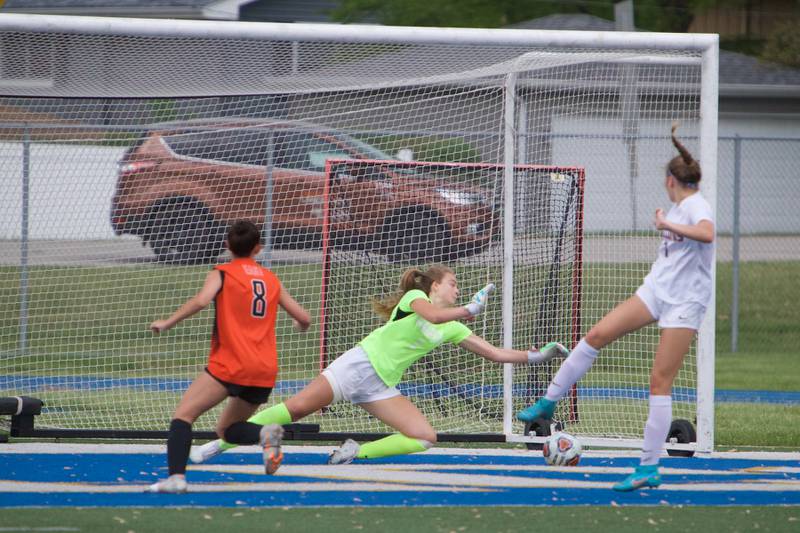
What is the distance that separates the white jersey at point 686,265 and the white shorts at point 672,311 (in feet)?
0.09

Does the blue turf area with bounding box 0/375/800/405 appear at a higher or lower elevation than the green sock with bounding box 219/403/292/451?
lower

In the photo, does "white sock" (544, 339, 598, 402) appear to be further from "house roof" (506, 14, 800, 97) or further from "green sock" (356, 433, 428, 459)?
"house roof" (506, 14, 800, 97)

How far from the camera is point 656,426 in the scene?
6.38 metres

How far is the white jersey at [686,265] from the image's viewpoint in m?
6.34

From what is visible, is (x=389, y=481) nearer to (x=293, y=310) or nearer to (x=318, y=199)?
(x=293, y=310)

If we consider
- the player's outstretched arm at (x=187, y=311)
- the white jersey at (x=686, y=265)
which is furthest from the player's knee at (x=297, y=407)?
the white jersey at (x=686, y=265)

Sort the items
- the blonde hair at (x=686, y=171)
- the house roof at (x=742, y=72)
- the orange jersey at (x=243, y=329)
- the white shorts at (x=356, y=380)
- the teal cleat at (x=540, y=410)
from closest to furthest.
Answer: the orange jersey at (x=243, y=329) → the blonde hair at (x=686, y=171) → the teal cleat at (x=540, y=410) → the white shorts at (x=356, y=380) → the house roof at (x=742, y=72)

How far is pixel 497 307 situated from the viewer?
9.42m

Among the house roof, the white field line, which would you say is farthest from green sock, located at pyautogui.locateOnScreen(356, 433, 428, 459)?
the house roof

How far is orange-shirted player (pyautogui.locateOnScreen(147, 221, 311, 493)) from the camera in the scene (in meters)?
6.09

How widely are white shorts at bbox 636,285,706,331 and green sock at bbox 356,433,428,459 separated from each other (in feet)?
5.08

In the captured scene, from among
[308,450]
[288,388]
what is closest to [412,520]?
[308,450]

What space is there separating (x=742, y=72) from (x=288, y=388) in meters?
21.9

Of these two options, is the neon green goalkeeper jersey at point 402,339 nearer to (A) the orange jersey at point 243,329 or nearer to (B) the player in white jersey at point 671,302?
(A) the orange jersey at point 243,329
